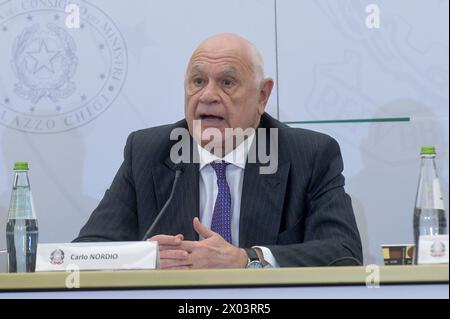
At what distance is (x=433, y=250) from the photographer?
86.0 inches

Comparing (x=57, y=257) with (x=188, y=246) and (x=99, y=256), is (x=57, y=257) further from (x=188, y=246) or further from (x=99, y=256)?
(x=188, y=246)

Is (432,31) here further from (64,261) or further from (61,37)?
(64,261)

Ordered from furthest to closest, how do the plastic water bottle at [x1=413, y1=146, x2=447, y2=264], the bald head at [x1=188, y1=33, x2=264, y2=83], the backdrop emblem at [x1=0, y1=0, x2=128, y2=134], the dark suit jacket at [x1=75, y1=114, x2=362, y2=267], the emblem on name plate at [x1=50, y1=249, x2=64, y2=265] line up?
1. the backdrop emblem at [x1=0, y1=0, x2=128, y2=134]
2. the bald head at [x1=188, y1=33, x2=264, y2=83]
3. the dark suit jacket at [x1=75, y1=114, x2=362, y2=267]
4. the plastic water bottle at [x1=413, y1=146, x2=447, y2=264]
5. the emblem on name plate at [x1=50, y1=249, x2=64, y2=265]

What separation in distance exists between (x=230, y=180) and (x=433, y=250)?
1041mm

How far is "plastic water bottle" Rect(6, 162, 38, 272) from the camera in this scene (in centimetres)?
276

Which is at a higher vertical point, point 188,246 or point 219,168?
point 219,168

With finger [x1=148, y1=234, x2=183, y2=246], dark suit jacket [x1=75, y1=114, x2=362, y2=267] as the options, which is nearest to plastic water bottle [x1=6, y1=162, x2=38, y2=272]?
dark suit jacket [x1=75, y1=114, x2=362, y2=267]

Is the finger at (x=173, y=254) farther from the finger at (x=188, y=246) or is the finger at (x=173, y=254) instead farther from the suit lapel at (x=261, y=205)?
the suit lapel at (x=261, y=205)

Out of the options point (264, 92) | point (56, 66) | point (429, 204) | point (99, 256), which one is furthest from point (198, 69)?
point (99, 256)

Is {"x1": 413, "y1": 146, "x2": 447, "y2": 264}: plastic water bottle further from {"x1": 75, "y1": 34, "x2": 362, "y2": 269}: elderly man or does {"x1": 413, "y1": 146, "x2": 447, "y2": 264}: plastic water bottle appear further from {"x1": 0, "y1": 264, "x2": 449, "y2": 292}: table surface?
{"x1": 0, "y1": 264, "x2": 449, "y2": 292}: table surface

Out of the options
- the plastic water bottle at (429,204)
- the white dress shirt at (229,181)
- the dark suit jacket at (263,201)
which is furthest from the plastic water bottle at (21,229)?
the plastic water bottle at (429,204)

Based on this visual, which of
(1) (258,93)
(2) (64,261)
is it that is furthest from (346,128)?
(2) (64,261)

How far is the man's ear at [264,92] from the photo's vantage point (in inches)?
129

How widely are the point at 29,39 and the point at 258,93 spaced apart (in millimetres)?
957
